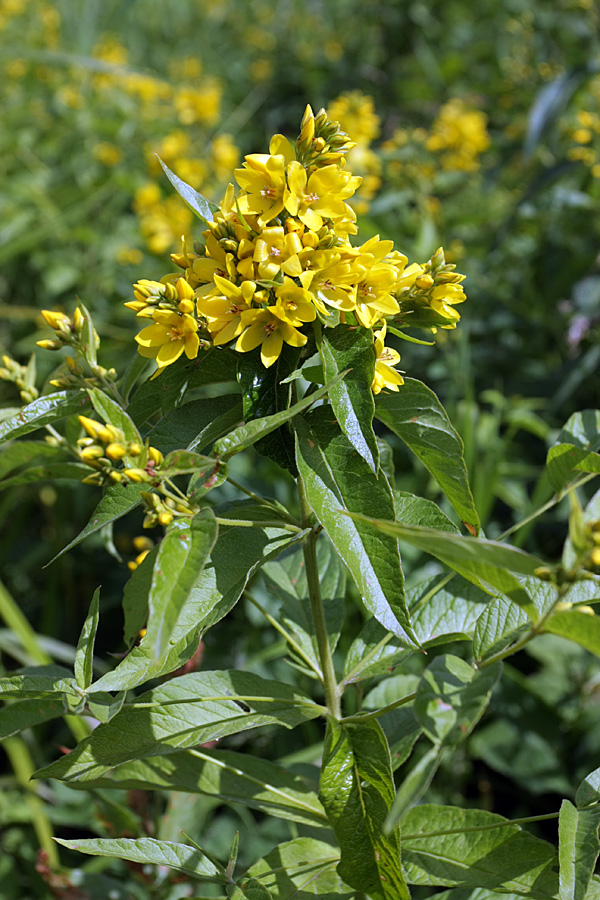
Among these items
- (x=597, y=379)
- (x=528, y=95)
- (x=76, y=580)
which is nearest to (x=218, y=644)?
(x=76, y=580)

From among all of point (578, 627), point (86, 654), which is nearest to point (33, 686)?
point (86, 654)

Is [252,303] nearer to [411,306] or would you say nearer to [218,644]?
[411,306]

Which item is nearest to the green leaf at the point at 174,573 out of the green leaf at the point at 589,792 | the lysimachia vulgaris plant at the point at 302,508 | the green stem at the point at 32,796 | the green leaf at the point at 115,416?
the lysimachia vulgaris plant at the point at 302,508

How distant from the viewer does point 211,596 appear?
2.31 feet

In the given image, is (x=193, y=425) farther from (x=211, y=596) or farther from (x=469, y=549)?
(x=469, y=549)

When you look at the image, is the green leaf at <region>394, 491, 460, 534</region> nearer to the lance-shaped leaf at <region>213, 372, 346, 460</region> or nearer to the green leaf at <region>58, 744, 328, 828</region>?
the lance-shaped leaf at <region>213, 372, 346, 460</region>

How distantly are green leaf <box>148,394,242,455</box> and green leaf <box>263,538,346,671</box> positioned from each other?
35 centimetres

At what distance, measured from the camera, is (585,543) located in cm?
58

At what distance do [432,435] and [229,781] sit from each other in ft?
1.80

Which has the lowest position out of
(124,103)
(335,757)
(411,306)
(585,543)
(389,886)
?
(389,886)

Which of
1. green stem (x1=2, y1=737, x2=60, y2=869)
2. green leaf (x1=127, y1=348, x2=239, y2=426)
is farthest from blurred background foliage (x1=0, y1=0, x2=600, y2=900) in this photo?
green leaf (x1=127, y1=348, x2=239, y2=426)

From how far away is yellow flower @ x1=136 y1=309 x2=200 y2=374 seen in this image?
71 centimetres

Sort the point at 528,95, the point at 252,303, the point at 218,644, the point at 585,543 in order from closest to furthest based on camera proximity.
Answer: the point at 585,543 → the point at 252,303 → the point at 218,644 → the point at 528,95

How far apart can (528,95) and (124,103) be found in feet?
6.00
